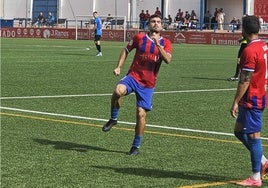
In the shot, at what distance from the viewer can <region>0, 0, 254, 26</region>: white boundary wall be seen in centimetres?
7062

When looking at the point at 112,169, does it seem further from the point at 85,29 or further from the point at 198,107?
the point at 85,29

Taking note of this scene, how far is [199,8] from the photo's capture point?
70.8m

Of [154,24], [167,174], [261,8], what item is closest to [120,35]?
[261,8]

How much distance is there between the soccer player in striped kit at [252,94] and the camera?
7.65 m

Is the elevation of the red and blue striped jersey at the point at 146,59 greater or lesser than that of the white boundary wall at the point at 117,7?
lesser

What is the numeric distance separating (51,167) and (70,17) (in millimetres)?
71545

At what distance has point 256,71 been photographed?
775 cm

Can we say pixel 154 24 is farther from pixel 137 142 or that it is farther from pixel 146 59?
pixel 137 142

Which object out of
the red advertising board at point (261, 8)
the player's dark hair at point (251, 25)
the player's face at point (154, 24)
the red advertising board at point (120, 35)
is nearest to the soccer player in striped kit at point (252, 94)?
the player's dark hair at point (251, 25)

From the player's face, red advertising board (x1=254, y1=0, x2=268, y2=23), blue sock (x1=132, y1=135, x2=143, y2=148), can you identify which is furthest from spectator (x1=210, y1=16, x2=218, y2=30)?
blue sock (x1=132, y1=135, x2=143, y2=148)

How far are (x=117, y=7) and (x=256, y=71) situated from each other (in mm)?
69721

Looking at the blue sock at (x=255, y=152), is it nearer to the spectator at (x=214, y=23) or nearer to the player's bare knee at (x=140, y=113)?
the player's bare knee at (x=140, y=113)

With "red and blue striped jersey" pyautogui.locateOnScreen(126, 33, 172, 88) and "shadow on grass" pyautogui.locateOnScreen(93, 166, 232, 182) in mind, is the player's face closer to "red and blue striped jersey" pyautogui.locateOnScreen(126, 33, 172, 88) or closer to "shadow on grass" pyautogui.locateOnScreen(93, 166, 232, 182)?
"red and blue striped jersey" pyautogui.locateOnScreen(126, 33, 172, 88)

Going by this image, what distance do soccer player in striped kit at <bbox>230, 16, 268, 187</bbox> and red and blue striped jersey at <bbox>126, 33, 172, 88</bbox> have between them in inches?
86.9
